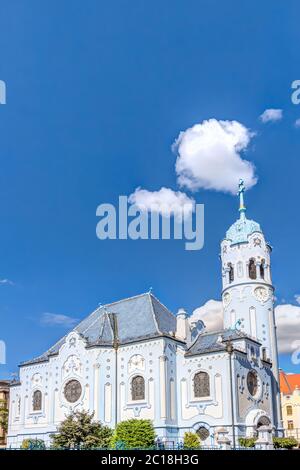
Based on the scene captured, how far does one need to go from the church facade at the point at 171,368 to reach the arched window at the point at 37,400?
0.35ft

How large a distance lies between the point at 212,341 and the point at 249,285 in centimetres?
1008

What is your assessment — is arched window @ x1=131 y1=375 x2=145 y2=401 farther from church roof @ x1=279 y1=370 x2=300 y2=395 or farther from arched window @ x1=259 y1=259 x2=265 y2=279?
church roof @ x1=279 y1=370 x2=300 y2=395

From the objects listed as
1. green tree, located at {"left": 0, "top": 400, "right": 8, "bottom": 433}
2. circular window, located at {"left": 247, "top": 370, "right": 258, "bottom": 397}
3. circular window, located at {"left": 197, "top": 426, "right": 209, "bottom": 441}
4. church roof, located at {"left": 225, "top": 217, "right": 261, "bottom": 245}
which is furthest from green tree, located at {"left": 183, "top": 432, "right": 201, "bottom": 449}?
green tree, located at {"left": 0, "top": 400, "right": 8, "bottom": 433}

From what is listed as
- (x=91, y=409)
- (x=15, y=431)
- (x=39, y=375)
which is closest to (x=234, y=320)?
(x=91, y=409)

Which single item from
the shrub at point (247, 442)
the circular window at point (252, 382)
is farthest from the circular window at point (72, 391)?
the shrub at point (247, 442)

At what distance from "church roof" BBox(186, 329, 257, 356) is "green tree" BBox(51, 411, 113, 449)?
1109cm

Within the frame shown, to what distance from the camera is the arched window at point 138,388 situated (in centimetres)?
5081

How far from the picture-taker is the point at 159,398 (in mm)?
49250

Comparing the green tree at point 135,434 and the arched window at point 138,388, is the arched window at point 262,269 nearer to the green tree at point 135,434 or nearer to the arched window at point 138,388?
the arched window at point 138,388

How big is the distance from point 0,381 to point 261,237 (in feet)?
148

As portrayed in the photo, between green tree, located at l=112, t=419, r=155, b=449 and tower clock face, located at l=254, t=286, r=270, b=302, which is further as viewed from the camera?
tower clock face, located at l=254, t=286, r=270, b=302

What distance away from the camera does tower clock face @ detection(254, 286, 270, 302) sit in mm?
59156
